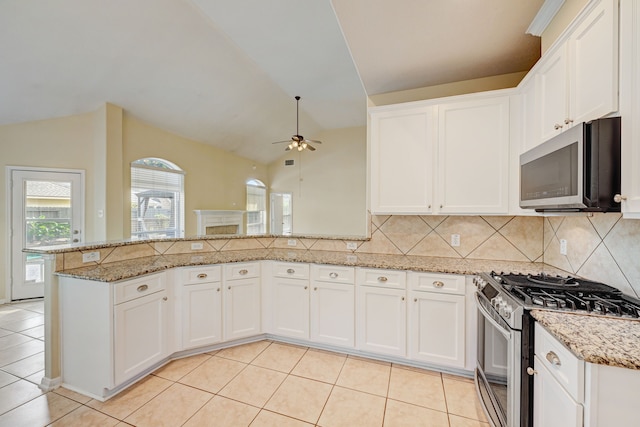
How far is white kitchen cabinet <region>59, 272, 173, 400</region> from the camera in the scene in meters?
1.88

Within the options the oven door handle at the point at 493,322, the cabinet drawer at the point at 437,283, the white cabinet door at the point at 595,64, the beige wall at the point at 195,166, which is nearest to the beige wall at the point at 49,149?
the beige wall at the point at 195,166

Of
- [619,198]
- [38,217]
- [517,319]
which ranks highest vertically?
[619,198]

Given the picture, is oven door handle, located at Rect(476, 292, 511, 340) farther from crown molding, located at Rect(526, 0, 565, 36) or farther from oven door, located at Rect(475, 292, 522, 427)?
crown molding, located at Rect(526, 0, 565, 36)

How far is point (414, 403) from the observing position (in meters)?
1.88

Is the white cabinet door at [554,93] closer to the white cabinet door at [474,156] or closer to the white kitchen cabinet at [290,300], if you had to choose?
the white cabinet door at [474,156]

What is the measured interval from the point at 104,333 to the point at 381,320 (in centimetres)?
210

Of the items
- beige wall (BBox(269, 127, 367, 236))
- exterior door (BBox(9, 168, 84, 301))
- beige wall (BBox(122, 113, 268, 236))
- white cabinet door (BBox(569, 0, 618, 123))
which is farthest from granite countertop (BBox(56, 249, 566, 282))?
beige wall (BBox(269, 127, 367, 236))

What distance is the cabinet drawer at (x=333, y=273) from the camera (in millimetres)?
2414

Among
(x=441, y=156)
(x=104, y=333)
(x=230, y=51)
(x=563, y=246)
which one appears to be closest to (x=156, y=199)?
(x=230, y=51)

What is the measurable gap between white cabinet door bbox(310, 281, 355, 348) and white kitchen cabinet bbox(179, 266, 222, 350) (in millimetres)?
899

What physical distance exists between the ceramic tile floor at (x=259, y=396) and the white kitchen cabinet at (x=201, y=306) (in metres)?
0.18

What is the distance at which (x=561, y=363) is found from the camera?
1.05 m

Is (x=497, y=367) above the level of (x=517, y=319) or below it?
below

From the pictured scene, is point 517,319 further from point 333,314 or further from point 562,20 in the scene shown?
point 562,20
